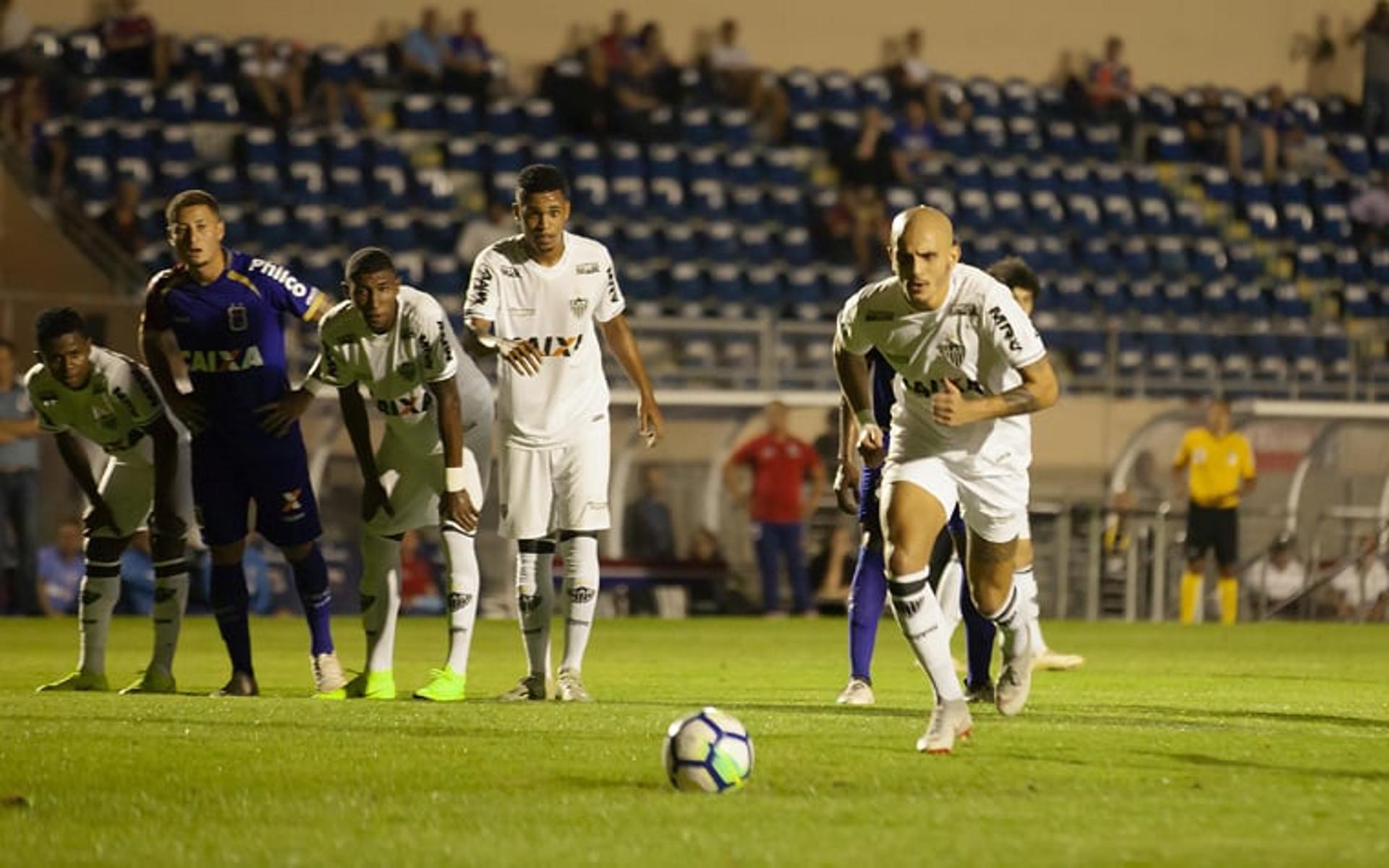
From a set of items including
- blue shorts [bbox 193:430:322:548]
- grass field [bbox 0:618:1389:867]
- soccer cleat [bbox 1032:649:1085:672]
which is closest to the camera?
grass field [bbox 0:618:1389:867]

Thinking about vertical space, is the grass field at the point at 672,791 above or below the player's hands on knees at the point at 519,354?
below

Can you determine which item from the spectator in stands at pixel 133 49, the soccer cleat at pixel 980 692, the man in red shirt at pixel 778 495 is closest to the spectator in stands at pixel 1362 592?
the man in red shirt at pixel 778 495

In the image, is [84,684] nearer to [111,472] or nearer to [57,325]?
[111,472]

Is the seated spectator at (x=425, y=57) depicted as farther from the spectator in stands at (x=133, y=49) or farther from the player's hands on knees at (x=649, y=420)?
the player's hands on knees at (x=649, y=420)

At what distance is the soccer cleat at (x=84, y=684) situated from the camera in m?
11.0

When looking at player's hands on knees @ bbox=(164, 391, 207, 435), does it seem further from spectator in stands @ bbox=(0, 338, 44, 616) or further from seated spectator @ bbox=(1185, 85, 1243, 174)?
seated spectator @ bbox=(1185, 85, 1243, 174)

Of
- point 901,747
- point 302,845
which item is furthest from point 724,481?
point 302,845

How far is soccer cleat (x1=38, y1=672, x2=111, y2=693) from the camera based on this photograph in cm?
1098

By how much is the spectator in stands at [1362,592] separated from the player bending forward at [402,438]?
13.6 meters

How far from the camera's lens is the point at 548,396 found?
1023cm

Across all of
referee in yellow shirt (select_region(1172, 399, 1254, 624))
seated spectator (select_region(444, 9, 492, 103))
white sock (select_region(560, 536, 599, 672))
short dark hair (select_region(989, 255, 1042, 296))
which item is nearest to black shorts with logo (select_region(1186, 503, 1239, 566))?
referee in yellow shirt (select_region(1172, 399, 1254, 624))

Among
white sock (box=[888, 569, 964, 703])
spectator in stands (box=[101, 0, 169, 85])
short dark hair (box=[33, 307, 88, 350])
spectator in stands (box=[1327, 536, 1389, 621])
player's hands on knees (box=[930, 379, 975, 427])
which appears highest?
spectator in stands (box=[101, 0, 169, 85])

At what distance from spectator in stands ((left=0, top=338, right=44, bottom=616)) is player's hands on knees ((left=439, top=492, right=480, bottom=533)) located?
8370mm

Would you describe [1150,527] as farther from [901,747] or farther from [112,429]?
[901,747]
